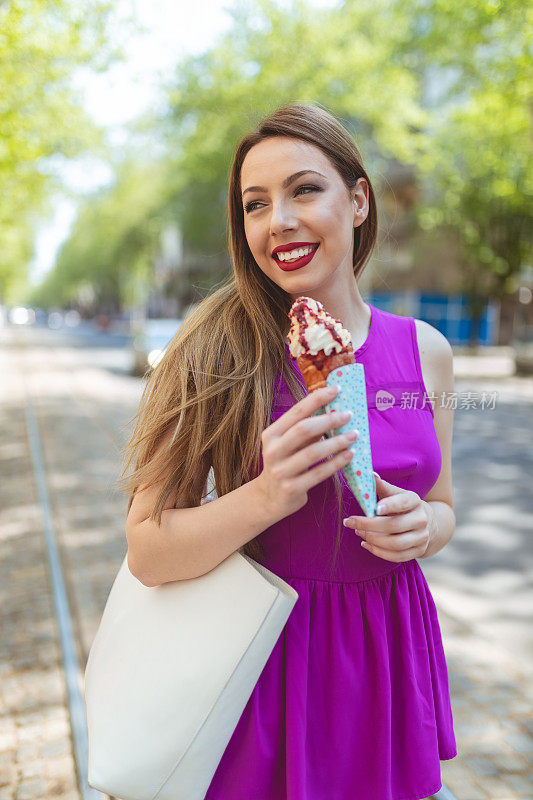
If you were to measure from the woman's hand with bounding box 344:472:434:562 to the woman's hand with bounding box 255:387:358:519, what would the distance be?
0.16 metres

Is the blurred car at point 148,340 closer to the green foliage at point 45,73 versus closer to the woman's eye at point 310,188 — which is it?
the green foliage at point 45,73

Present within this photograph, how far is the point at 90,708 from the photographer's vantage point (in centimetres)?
152

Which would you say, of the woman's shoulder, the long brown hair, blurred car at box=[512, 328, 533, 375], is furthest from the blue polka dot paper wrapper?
blurred car at box=[512, 328, 533, 375]

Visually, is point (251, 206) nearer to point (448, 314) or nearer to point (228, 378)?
point (228, 378)

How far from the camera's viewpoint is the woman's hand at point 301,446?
115cm

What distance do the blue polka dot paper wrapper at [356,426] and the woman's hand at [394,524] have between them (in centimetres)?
3

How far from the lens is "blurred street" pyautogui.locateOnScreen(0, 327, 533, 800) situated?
10.6 ft

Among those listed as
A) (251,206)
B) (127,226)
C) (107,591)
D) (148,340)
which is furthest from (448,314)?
(251,206)

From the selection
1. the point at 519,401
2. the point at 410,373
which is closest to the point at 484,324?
the point at 519,401

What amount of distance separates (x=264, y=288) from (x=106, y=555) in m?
4.60

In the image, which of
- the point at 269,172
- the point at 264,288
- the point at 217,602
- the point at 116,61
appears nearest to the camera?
the point at 217,602

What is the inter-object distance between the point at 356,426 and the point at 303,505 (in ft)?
0.75

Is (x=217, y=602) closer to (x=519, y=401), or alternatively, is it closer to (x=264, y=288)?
(x=264, y=288)

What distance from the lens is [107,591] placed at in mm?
5055
